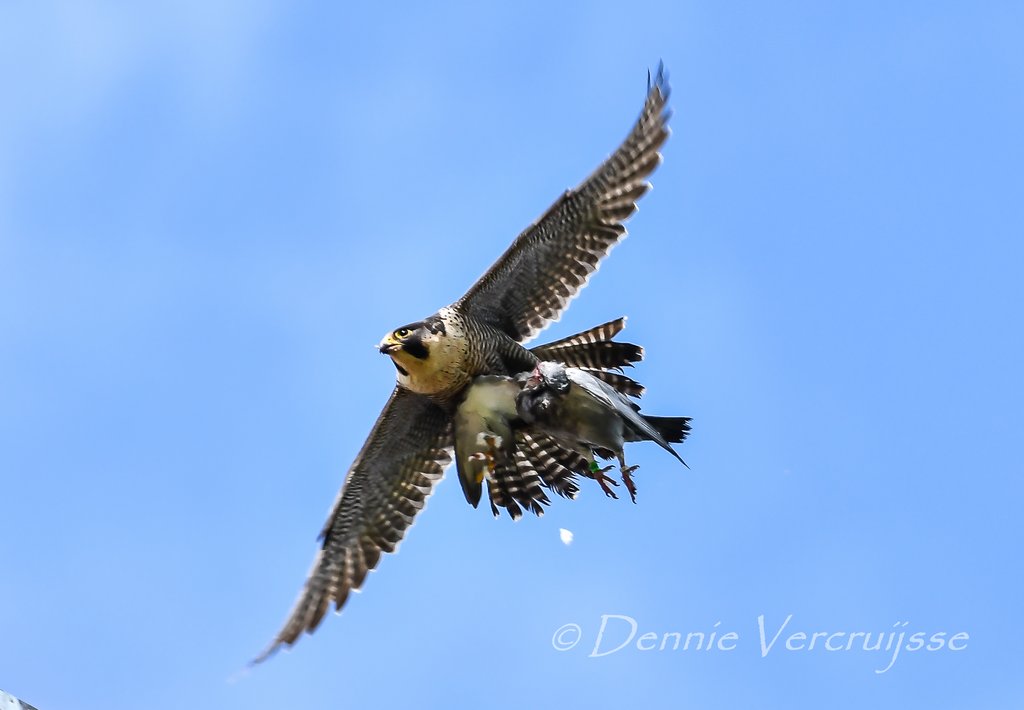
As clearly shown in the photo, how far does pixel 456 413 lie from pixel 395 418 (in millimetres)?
740

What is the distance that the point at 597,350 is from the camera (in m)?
14.0

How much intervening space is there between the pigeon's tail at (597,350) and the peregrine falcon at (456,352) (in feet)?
0.07

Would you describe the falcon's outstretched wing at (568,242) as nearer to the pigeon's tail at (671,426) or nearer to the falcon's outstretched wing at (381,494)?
the falcon's outstretched wing at (381,494)

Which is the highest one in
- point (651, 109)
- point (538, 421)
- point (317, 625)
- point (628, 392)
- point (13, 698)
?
point (651, 109)

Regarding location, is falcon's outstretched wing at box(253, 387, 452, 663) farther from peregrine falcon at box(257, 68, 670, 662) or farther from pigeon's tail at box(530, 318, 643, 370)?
pigeon's tail at box(530, 318, 643, 370)

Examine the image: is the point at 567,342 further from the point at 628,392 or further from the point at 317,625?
the point at 317,625

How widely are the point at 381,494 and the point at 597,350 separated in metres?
2.58

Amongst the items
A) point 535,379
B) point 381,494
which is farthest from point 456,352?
point 381,494

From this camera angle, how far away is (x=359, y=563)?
14.4 metres

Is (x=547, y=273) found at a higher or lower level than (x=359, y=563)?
higher

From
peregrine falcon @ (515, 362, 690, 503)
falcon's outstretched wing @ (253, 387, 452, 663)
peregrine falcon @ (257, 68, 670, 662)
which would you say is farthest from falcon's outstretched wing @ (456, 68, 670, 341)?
peregrine falcon @ (515, 362, 690, 503)

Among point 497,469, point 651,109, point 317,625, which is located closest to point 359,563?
point 317,625

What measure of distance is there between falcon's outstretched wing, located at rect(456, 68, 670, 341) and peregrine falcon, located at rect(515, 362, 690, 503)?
1495mm

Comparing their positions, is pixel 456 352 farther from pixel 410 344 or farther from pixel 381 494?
pixel 381 494
